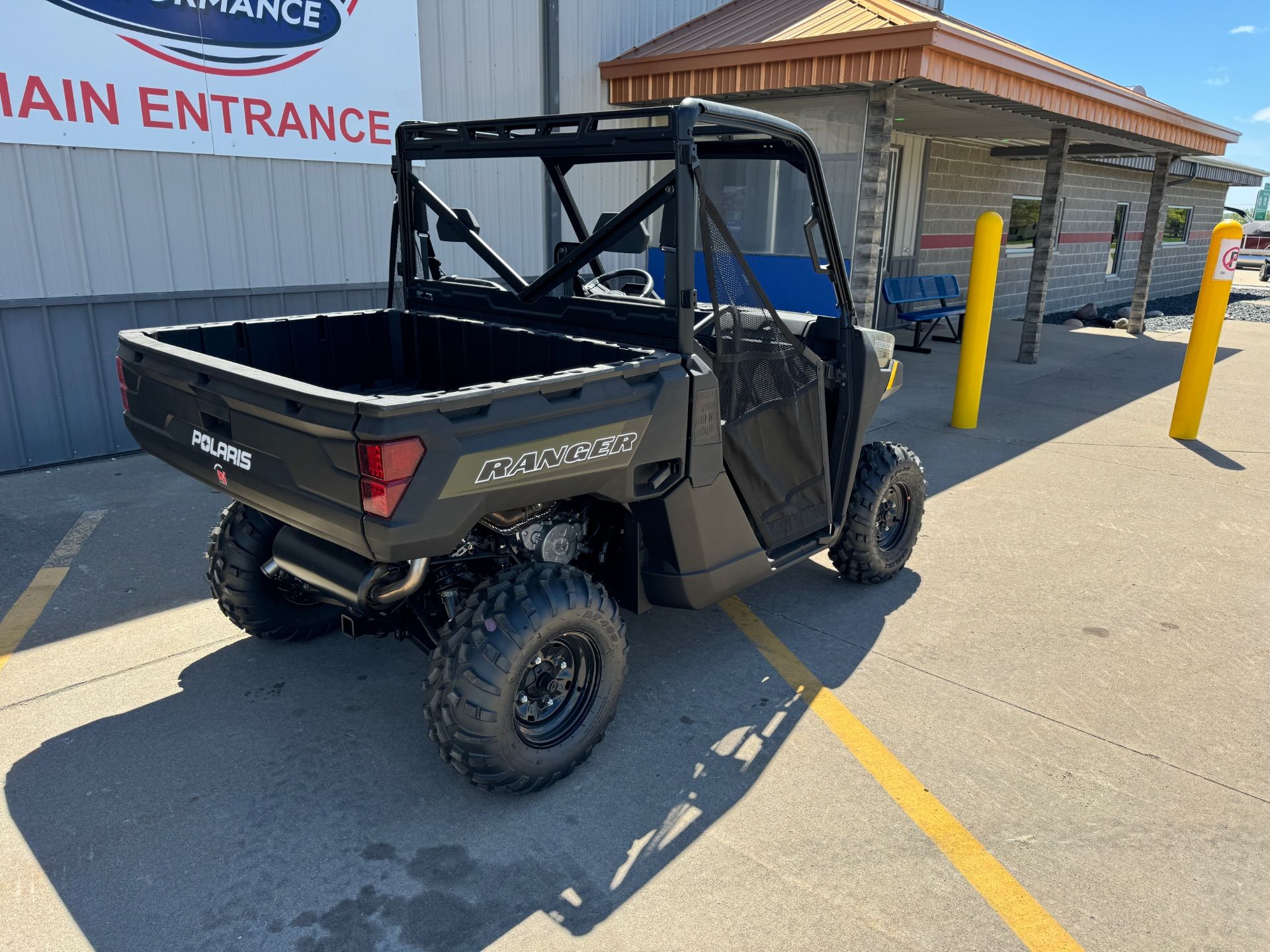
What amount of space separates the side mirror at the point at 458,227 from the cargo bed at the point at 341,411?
1.27ft

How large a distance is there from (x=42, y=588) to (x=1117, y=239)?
2150cm

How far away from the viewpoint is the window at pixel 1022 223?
16.3m

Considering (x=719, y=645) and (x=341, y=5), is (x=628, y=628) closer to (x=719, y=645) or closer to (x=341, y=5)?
(x=719, y=645)

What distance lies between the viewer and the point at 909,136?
13008 mm

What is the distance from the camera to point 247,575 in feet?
11.9

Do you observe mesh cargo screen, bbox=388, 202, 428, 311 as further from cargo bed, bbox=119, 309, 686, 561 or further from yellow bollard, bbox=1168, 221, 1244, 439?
yellow bollard, bbox=1168, 221, 1244, 439

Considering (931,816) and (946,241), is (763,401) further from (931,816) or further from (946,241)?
(946,241)

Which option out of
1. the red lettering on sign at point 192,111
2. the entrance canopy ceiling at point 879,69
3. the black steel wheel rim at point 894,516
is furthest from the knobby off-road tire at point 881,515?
the red lettering on sign at point 192,111

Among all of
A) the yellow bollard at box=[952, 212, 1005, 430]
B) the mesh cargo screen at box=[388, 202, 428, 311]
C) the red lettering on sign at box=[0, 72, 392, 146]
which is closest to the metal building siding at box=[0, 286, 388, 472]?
the red lettering on sign at box=[0, 72, 392, 146]

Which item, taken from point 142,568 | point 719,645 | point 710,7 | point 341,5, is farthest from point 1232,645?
point 710,7

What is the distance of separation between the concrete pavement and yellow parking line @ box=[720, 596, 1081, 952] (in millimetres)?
41

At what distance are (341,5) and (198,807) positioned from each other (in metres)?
6.26

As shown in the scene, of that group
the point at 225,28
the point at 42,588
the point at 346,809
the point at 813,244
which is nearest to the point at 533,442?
the point at 346,809

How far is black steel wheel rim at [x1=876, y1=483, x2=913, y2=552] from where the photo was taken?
459 cm
